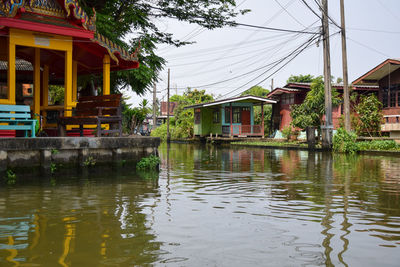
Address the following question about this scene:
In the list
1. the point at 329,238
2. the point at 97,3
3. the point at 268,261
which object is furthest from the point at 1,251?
the point at 97,3

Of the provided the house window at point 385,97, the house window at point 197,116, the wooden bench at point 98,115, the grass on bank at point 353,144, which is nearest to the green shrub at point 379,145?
the grass on bank at point 353,144

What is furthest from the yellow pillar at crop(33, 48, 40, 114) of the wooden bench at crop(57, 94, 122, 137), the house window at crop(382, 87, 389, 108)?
the house window at crop(382, 87, 389, 108)

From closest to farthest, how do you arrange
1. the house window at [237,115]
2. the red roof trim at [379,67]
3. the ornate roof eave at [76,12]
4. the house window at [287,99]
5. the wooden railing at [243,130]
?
the ornate roof eave at [76,12] < the red roof trim at [379,67] < the wooden railing at [243,130] < the house window at [287,99] < the house window at [237,115]

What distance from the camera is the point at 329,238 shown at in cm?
495

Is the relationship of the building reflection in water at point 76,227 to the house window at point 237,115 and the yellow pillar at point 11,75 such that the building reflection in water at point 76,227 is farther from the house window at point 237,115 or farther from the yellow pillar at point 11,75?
the house window at point 237,115

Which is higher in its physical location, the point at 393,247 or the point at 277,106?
the point at 277,106

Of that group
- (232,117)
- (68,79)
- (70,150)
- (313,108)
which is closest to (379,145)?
(313,108)

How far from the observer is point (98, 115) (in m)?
11.8

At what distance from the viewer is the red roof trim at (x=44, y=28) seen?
11.3 meters

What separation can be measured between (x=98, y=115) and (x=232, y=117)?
86.3 ft

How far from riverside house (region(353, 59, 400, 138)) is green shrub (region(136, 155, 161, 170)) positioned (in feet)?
61.5

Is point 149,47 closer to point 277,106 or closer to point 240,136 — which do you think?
point 240,136

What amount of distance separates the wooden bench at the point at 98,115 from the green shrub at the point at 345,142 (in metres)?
13.6

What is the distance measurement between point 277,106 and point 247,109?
3467 millimetres
